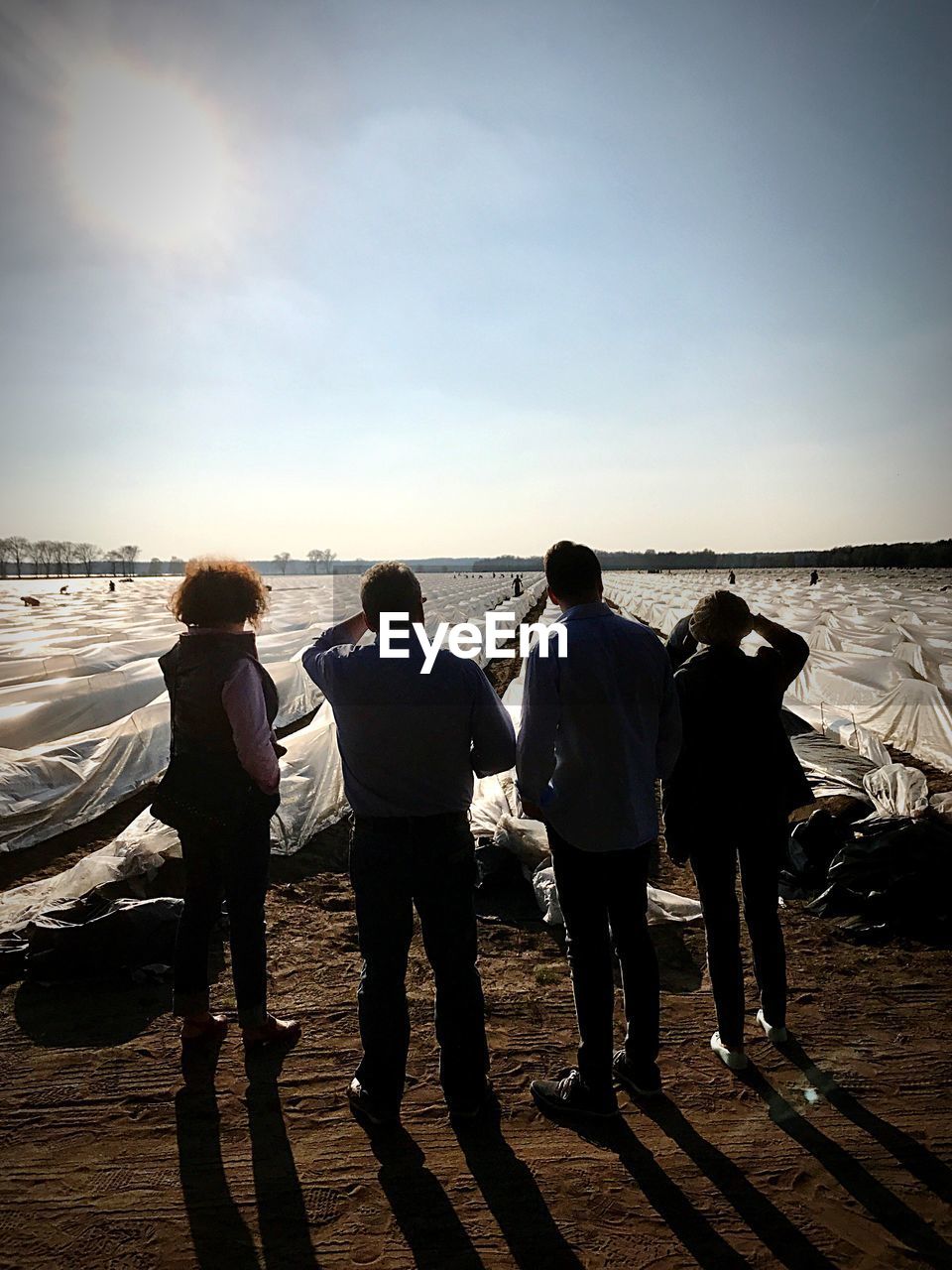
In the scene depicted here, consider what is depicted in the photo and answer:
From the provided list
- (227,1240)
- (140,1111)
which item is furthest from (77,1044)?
(227,1240)

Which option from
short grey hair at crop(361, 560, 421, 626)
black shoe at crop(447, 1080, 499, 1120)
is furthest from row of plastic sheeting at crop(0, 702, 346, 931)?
short grey hair at crop(361, 560, 421, 626)

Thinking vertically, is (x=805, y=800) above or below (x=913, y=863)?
above

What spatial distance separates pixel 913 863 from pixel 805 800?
2.39m

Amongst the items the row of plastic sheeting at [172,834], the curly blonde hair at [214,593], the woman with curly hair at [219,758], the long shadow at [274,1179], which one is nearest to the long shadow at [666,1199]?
Result: the long shadow at [274,1179]

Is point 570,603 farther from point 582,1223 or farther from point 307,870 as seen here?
point 307,870

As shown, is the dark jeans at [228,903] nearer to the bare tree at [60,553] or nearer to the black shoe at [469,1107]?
the black shoe at [469,1107]

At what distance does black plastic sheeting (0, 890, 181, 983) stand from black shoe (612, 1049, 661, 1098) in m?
2.71

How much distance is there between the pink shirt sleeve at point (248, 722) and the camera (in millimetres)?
2758

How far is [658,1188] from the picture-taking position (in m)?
2.37

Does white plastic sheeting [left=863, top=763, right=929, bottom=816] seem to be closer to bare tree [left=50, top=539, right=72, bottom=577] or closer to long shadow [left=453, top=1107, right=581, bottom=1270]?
long shadow [left=453, top=1107, right=581, bottom=1270]

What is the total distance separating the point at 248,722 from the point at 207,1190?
165 centimetres

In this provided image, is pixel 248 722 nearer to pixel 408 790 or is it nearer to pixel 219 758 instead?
pixel 219 758

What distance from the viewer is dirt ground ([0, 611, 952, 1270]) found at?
7.12ft

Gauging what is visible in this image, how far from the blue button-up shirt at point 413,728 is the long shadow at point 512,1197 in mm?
1305
